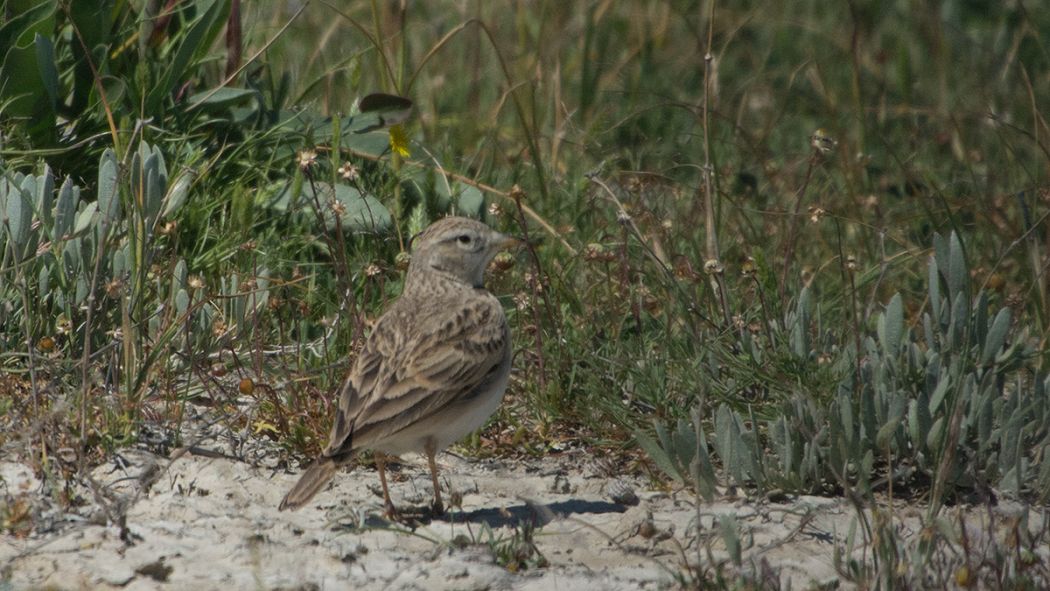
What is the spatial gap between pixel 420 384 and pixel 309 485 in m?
0.55

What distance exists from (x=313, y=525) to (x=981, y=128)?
5711mm

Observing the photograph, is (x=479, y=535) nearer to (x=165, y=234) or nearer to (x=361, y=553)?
(x=361, y=553)

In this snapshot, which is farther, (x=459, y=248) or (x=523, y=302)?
(x=523, y=302)

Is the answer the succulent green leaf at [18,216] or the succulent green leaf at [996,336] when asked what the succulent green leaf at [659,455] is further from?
the succulent green leaf at [18,216]

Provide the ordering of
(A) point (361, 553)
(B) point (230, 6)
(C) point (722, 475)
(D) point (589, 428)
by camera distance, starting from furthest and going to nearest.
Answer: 1. (B) point (230, 6)
2. (D) point (589, 428)
3. (C) point (722, 475)
4. (A) point (361, 553)

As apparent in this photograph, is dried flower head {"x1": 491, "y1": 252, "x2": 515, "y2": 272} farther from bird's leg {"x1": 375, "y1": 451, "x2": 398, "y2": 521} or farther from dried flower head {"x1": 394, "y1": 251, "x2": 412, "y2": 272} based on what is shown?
bird's leg {"x1": 375, "y1": 451, "x2": 398, "y2": 521}

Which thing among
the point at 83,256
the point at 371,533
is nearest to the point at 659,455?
the point at 371,533

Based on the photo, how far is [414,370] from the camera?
16.4ft

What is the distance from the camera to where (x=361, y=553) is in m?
4.57

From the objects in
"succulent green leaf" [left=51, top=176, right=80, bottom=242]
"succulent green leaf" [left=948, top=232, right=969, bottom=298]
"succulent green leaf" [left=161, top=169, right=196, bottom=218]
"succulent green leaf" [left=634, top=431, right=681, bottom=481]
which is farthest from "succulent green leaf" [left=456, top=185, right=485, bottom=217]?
"succulent green leaf" [left=948, top=232, right=969, bottom=298]

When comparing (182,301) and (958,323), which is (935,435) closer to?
(958,323)

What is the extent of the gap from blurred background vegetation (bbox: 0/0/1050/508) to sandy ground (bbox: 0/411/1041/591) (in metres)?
0.21

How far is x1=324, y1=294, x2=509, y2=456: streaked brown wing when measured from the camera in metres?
4.75

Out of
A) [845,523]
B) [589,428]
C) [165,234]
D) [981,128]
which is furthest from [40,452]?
[981,128]
